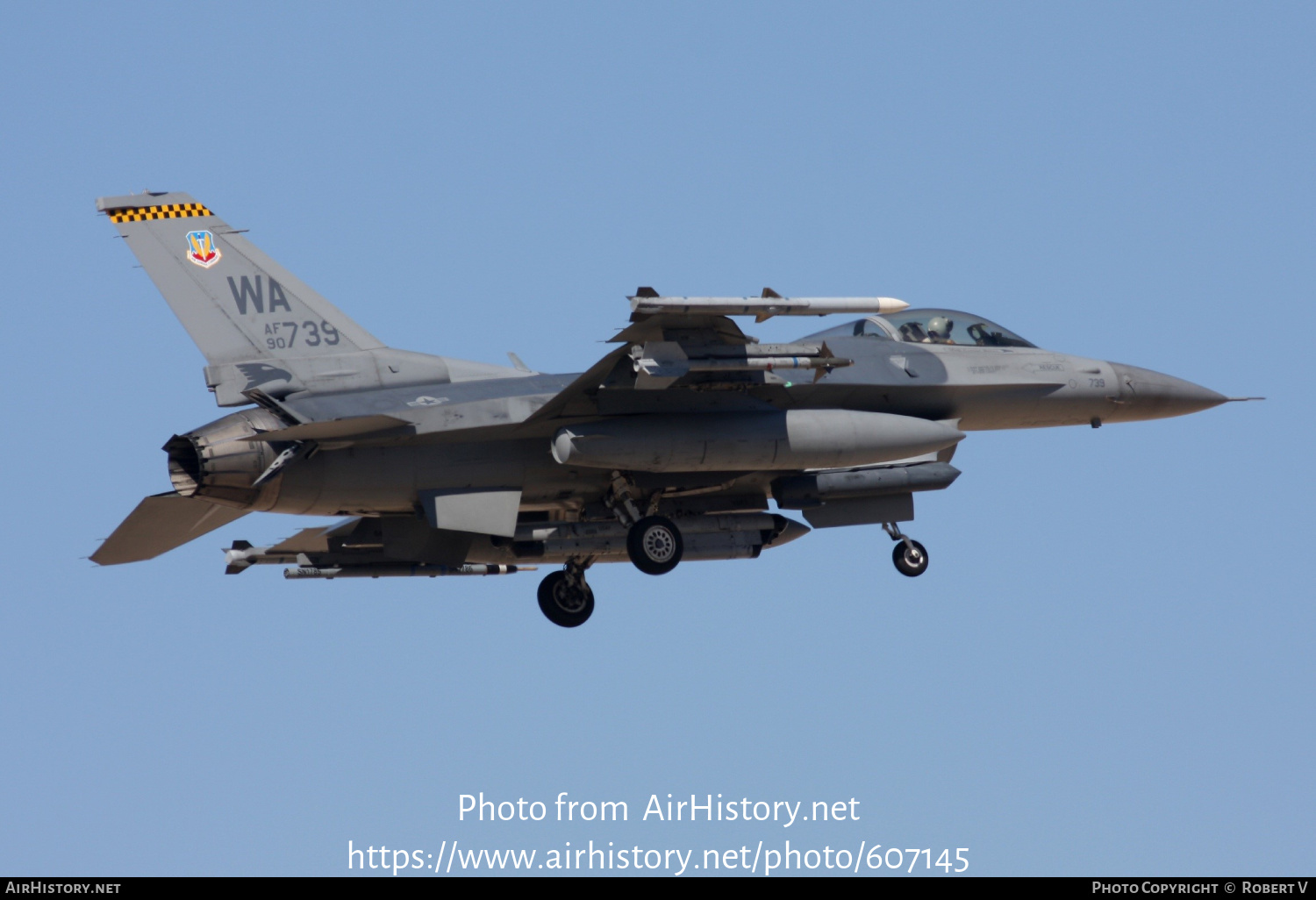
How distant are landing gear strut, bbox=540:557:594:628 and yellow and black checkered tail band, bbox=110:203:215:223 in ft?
18.0

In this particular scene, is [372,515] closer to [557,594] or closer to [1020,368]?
[557,594]

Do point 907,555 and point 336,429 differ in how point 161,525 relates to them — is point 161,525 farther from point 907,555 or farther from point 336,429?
point 907,555

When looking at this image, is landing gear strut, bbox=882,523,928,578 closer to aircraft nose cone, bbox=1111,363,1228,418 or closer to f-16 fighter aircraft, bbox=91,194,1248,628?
f-16 fighter aircraft, bbox=91,194,1248,628

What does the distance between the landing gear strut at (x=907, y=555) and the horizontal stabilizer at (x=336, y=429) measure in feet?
19.4

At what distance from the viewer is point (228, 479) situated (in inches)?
632

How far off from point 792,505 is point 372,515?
4560 millimetres

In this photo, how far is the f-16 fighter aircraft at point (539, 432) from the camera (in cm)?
1630

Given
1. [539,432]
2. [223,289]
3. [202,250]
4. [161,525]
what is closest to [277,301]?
[223,289]

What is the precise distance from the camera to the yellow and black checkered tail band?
1719cm

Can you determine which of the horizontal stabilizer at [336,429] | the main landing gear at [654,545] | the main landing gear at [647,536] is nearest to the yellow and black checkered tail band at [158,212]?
the horizontal stabilizer at [336,429]

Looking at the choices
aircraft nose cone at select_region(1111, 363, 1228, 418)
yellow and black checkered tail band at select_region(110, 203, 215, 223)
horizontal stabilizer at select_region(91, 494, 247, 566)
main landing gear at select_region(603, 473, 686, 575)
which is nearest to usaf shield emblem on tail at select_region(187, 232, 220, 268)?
yellow and black checkered tail band at select_region(110, 203, 215, 223)

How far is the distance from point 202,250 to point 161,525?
9.22 feet

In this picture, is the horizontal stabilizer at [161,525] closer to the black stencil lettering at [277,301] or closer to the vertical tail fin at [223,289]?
the vertical tail fin at [223,289]
